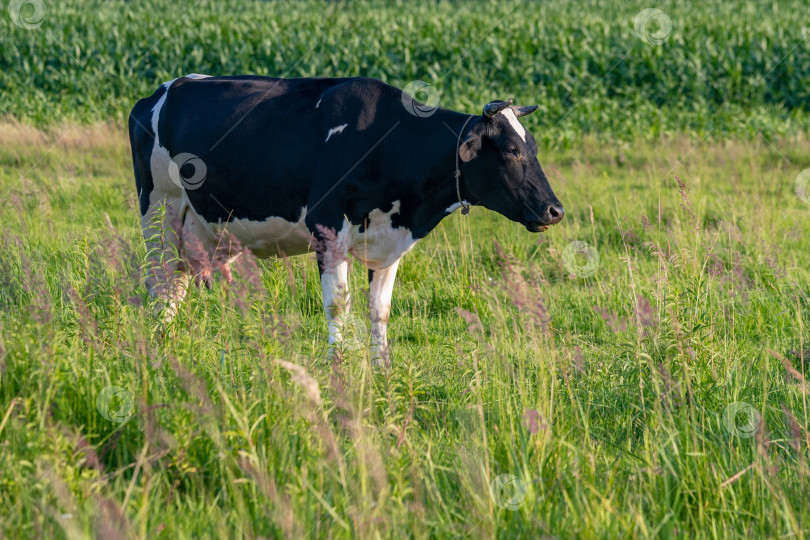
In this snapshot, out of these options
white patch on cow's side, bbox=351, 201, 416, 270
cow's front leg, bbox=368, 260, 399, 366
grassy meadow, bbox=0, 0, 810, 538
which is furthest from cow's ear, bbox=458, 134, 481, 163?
cow's front leg, bbox=368, 260, 399, 366

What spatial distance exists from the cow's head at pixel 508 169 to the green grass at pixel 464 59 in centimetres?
1184

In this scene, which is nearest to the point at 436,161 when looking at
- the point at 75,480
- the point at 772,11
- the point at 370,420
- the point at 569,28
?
the point at 370,420

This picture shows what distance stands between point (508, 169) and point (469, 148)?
0.81ft

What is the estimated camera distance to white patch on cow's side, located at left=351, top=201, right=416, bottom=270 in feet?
16.6

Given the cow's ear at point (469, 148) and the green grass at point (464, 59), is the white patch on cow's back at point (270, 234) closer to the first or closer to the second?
the cow's ear at point (469, 148)

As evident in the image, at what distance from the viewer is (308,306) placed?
5.96 meters

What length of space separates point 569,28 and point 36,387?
18.6 meters

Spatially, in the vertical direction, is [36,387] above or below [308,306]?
above

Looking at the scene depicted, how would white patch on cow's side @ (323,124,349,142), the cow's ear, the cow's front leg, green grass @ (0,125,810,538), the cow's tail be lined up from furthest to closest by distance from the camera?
the cow's tail → the cow's front leg → white patch on cow's side @ (323,124,349,142) → the cow's ear → green grass @ (0,125,810,538)

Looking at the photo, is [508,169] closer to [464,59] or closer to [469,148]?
[469,148]

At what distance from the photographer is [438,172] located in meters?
5.00

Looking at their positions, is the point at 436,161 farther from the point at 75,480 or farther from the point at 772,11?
the point at 772,11

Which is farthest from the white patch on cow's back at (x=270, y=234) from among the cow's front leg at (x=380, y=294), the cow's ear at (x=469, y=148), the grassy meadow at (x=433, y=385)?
the cow's ear at (x=469, y=148)

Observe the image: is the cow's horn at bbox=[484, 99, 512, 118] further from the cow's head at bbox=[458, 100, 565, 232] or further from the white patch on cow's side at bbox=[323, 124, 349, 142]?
the white patch on cow's side at bbox=[323, 124, 349, 142]
